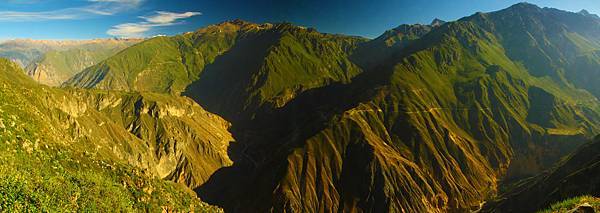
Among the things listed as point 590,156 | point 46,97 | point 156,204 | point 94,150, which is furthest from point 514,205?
point 46,97

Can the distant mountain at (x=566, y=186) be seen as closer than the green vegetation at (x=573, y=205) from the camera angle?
No

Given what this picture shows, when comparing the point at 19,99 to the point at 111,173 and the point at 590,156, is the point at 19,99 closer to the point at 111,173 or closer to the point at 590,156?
the point at 111,173

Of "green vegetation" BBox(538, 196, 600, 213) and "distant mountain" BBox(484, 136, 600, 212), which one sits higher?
"green vegetation" BBox(538, 196, 600, 213)

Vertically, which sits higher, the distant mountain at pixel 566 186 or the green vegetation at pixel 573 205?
the green vegetation at pixel 573 205

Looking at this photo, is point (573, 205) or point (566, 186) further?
point (566, 186)

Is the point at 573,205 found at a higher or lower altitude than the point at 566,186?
higher

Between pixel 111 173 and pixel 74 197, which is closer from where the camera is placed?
pixel 74 197

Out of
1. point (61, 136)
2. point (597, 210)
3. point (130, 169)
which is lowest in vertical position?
point (130, 169)

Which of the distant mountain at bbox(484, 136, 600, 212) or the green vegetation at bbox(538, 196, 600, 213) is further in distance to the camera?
the distant mountain at bbox(484, 136, 600, 212)
